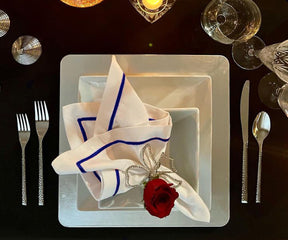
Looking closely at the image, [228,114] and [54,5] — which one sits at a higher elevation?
→ [54,5]

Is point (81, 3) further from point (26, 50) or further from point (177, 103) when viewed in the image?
point (177, 103)

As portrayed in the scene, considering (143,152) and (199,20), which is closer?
(143,152)

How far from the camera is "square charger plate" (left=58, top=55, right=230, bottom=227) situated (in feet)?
2.07

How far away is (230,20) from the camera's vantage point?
667 mm

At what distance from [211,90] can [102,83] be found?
19cm

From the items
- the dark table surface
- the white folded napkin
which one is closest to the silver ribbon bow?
the white folded napkin

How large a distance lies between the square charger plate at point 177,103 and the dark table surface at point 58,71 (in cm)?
3

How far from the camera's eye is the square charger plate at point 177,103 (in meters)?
0.63

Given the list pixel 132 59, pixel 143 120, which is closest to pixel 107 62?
pixel 132 59

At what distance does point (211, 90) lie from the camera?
625 millimetres

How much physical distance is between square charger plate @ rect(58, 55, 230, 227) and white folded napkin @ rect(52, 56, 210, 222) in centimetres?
8

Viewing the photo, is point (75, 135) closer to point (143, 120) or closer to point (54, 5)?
point (143, 120)

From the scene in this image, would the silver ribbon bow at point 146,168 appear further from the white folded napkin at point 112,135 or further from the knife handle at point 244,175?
the knife handle at point 244,175

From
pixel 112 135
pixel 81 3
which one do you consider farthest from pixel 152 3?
pixel 112 135
